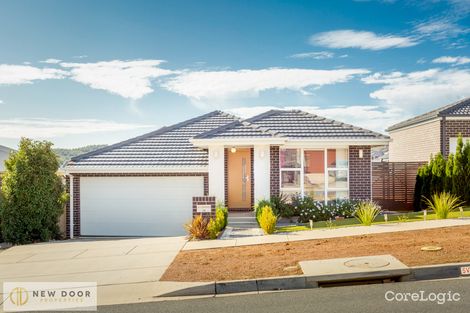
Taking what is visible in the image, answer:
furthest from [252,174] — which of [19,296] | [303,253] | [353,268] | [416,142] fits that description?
[416,142]

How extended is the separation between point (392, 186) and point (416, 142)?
5180 mm

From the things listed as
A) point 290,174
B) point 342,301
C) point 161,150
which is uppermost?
point 161,150

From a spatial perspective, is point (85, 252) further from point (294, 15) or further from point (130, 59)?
point (294, 15)

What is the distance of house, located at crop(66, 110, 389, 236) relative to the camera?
1773 centimetres

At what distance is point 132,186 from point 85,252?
5.66 metres

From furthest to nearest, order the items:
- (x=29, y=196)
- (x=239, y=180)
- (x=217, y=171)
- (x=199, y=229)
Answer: (x=239, y=180) < (x=217, y=171) < (x=29, y=196) < (x=199, y=229)

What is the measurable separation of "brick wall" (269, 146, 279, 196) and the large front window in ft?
1.38

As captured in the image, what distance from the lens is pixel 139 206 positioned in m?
18.3

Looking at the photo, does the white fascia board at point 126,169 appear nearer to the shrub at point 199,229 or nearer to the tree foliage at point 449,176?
the shrub at point 199,229

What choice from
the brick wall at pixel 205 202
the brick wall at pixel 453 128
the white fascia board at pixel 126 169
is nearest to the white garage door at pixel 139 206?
the white fascia board at pixel 126 169

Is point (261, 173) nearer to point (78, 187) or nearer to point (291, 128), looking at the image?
point (291, 128)

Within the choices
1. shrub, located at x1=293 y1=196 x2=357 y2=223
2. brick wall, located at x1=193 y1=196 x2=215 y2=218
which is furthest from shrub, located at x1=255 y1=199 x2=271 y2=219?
brick wall, located at x1=193 y1=196 x2=215 y2=218

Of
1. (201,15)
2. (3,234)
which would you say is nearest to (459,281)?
(201,15)

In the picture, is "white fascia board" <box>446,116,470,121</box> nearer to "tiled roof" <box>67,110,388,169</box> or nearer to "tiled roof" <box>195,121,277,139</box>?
"tiled roof" <box>67,110,388,169</box>
